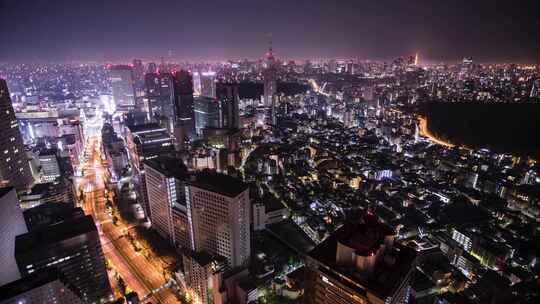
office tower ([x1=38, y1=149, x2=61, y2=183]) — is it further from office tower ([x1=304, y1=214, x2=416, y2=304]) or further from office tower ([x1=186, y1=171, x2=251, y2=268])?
office tower ([x1=304, y1=214, x2=416, y2=304])

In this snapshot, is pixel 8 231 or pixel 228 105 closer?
pixel 8 231

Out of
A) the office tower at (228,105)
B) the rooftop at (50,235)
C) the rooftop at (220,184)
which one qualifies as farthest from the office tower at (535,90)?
the rooftop at (50,235)

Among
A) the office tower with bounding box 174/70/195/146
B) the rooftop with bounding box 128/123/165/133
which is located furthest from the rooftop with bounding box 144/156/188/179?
the office tower with bounding box 174/70/195/146

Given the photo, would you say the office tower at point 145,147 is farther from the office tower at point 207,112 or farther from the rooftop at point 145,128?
the office tower at point 207,112

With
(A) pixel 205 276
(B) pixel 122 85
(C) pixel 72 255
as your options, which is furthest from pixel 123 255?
(B) pixel 122 85

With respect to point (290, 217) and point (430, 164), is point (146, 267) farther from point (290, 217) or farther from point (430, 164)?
point (430, 164)

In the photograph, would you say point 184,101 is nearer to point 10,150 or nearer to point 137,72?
point 10,150
